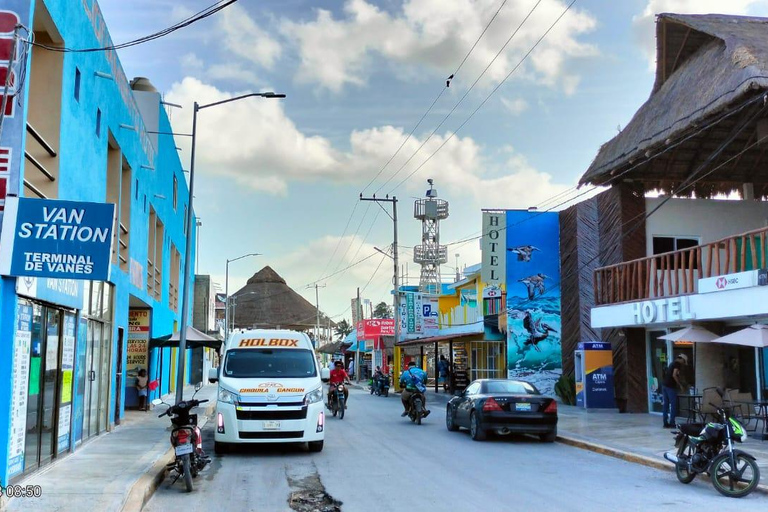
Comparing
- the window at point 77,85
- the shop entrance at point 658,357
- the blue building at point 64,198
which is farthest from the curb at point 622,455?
the window at point 77,85

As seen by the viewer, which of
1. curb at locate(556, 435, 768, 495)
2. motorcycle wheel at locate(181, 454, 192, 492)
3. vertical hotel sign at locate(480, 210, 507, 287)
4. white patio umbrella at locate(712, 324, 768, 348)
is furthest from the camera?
vertical hotel sign at locate(480, 210, 507, 287)

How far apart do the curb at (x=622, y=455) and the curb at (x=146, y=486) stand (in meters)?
7.92

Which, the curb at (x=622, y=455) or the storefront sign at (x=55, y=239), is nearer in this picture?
the storefront sign at (x=55, y=239)

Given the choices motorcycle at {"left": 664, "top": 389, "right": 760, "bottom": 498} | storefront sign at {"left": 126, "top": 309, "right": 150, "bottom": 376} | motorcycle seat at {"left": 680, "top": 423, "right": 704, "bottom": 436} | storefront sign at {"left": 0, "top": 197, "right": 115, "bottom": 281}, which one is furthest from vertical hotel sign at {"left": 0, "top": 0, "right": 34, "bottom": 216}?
storefront sign at {"left": 126, "top": 309, "right": 150, "bottom": 376}

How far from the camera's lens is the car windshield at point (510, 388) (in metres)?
16.9

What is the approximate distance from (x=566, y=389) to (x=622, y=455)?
45.3 ft

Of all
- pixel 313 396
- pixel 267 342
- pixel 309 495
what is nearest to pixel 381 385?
pixel 267 342

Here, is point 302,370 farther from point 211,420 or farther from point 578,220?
point 578,220

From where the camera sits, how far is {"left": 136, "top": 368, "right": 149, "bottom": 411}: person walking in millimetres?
23844

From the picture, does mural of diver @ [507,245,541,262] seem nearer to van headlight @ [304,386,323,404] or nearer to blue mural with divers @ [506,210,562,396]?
blue mural with divers @ [506,210,562,396]

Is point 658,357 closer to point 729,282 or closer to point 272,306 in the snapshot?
point 729,282

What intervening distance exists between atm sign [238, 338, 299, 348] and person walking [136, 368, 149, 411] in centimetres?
982

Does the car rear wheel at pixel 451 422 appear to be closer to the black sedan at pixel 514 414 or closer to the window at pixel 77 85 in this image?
the black sedan at pixel 514 414

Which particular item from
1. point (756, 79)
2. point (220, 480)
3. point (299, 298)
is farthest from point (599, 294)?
point (299, 298)
